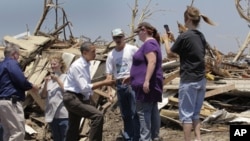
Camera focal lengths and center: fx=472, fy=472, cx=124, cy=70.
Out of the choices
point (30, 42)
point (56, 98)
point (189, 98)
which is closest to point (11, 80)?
point (56, 98)

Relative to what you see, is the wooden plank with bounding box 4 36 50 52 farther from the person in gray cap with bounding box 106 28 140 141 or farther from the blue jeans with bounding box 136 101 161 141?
the blue jeans with bounding box 136 101 161 141

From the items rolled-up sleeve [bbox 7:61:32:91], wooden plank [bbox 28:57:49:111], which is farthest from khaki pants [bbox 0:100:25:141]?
wooden plank [bbox 28:57:49:111]

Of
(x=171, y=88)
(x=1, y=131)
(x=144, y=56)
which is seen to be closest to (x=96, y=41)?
(x=171, y=88)

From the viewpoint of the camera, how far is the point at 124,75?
282 inches

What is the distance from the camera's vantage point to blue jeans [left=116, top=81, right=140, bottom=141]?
7023mm

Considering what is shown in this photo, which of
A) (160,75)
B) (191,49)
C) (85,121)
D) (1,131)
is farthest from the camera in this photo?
(85,121)

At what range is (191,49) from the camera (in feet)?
19.8

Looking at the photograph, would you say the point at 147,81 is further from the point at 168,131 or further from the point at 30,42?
the point at 30,42

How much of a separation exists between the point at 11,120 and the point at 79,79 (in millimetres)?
1202

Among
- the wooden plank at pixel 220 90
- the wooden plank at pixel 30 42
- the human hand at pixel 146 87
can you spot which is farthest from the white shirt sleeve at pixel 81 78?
the wooden plank at pixel 30 42

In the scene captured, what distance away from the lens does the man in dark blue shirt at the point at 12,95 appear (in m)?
6.87

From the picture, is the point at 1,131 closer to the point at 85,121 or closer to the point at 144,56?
the point at 85,121

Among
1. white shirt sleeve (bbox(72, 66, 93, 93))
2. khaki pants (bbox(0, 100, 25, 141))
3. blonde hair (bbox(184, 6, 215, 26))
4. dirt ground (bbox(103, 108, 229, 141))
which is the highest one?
blonde hair (bbox(184, 6, 215, 26))

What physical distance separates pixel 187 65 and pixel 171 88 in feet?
11.4
